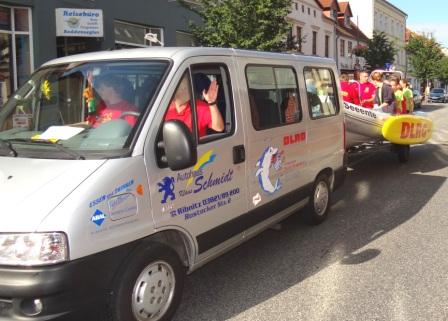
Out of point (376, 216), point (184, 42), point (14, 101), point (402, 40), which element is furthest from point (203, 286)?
point (402, 40)

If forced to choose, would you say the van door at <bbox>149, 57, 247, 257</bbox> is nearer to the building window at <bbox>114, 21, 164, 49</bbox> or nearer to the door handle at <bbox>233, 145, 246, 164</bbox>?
the door handle at <bbox>233, 145, 246, 164</bbox>

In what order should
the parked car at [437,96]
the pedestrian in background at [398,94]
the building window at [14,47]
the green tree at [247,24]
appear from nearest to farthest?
the pedestrian in background at [398,94] → the building window at [14,47] → the green tree at [247,24] → the parked car at [437,96]

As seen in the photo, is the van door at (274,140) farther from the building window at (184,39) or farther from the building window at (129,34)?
the building window at (184,39)

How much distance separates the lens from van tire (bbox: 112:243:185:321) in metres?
3.31

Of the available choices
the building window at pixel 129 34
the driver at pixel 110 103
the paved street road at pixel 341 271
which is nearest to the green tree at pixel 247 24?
the building window at pixel 129 34

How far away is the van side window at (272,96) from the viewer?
15.7 ft

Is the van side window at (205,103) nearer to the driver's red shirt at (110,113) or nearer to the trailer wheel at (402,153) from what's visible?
the driver's red shirt at (110,113)

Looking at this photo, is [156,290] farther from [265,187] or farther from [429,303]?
[429,303]

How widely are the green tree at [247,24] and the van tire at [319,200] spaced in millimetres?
9448

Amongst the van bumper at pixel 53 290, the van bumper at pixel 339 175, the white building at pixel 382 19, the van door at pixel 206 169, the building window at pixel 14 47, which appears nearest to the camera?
the van bumper at pixel 53 290

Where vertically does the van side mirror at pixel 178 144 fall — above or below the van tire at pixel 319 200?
above

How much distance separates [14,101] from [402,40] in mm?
75754

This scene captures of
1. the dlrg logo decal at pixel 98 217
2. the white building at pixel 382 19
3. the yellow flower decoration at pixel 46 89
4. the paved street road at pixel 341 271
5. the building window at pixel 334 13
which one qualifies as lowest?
the paved street road at pixel 341 271

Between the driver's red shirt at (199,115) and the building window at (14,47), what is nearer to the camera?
the driver's red shirt at (199,115)
